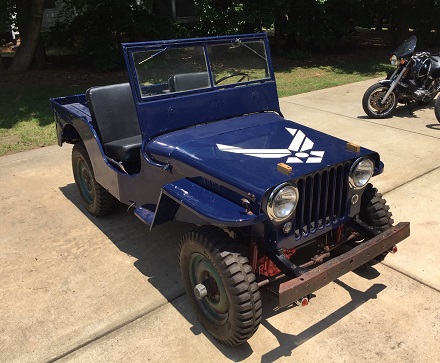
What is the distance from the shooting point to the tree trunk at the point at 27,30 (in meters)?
10.2

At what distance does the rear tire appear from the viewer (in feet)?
13.7

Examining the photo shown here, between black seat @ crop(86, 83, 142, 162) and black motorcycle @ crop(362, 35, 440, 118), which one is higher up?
black seat @ crop(86, 83, 142, 162)

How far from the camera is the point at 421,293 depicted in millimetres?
3143

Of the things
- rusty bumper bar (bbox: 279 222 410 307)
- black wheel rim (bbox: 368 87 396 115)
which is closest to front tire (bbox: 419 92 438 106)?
→ black wheel rim (bbox: 368 87 396 115)

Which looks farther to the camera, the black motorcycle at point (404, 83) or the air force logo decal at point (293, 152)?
the black motorcycle at point (404, 83)

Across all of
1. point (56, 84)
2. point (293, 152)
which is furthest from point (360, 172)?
point (56, 84)

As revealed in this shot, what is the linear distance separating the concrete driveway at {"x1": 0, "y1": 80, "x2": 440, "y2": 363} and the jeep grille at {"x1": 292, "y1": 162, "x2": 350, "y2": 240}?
2.08 feet

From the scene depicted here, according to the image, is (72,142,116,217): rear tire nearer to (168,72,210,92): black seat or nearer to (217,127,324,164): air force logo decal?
(168,72,210,92): black seat

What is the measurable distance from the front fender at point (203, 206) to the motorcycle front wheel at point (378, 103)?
5.39 metres

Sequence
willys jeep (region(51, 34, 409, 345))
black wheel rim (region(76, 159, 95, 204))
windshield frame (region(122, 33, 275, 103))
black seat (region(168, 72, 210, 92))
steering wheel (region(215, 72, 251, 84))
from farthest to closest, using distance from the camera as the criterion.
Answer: black wheel rim (region(76, 159, 95, 204)) → steering wheel (region(215, 72, 251, 84)) → black seat (region(168, 72, 210, 92)) → windshield frame (region(122, 33, 275, 103)) → willys jeep (region(51, 34, 409, 345))

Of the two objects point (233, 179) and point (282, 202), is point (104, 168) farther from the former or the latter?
point (282, 202)

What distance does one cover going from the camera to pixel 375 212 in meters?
3.12

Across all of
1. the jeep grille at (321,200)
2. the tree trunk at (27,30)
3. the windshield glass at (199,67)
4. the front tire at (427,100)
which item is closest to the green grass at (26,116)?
the tree trunk at (27,30)

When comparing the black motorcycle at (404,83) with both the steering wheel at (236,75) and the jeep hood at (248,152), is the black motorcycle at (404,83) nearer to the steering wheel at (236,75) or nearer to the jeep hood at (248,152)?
the steering wheel at (236,75)
